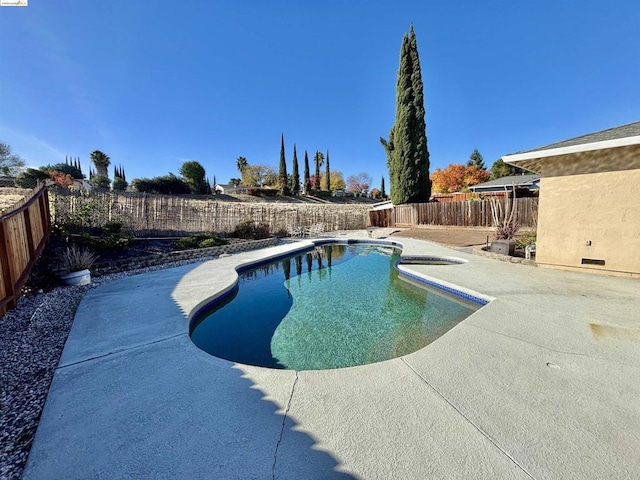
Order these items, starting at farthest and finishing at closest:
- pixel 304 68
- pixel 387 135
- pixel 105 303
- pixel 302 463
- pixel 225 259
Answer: pixel 387 135 → pixel 304 68 → pixel 225 259 → pixel 105 303 → pixel 302 463

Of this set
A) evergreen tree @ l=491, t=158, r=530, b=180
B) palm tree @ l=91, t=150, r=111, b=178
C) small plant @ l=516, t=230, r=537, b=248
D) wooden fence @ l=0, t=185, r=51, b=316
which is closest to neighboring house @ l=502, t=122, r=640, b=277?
small plant @ l=516, t=230, r=537, b=248

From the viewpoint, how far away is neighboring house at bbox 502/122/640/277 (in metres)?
4.89

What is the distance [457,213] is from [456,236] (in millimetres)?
3172

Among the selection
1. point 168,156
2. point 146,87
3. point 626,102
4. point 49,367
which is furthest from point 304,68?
point 168,156

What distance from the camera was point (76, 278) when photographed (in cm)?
506

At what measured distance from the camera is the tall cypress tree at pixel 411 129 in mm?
17494

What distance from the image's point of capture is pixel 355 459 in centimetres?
144

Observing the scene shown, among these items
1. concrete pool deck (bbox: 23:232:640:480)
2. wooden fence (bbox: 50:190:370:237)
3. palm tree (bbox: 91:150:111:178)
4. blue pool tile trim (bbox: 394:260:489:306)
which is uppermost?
palm tree (bbox: 91:150:111:178)

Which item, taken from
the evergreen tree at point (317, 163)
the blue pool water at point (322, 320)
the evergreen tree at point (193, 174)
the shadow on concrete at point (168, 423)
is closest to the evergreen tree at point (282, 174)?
the evergreen tree at point (317, 163)

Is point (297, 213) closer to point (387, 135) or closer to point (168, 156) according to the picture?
point (387, 135)

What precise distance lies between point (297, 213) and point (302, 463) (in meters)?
14.0

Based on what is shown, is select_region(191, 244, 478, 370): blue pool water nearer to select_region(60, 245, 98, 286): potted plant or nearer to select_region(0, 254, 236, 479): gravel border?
select_region(0, 254, 236, 479): gravel border

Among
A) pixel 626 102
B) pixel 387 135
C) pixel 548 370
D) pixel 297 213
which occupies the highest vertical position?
pixel 387 135

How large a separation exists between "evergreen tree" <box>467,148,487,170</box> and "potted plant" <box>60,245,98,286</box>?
4197 cm
